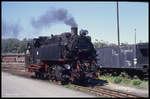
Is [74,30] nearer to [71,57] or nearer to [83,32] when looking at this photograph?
[83,32]

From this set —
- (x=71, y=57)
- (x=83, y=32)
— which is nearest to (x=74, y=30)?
(x=83, y=32)

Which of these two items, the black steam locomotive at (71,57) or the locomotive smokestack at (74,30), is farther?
the locomotive smokestack at (74,30)

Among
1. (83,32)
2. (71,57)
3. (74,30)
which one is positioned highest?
(74,30)

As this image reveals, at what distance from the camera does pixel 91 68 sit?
16.1 m

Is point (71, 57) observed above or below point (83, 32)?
below

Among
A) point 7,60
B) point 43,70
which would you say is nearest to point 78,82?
point 43,70

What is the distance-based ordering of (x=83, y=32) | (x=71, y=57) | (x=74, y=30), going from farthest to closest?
(x=74, y=30) → (x=83, y=32) → (x=71, y=57)

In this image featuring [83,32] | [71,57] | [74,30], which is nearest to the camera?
[71,57]

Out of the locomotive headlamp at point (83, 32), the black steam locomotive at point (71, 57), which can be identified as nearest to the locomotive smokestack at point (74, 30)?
the black steam locomotive at point (71, 57)

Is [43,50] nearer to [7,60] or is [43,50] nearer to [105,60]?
[105,60]

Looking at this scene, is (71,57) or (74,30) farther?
(74,30)

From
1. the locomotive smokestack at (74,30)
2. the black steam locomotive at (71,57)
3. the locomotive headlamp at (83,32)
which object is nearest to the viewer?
the black steam locomotive at (71,57)

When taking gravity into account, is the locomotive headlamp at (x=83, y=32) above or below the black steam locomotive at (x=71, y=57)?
above

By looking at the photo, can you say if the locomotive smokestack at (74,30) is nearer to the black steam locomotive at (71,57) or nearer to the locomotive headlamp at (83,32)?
the black steam locomotive at (71,57)
